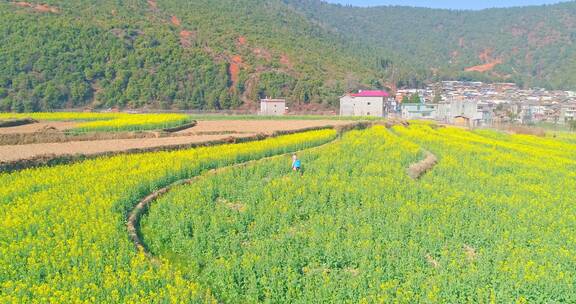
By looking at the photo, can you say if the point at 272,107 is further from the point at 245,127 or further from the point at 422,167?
the point at 422,167

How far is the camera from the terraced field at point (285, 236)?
286 inches

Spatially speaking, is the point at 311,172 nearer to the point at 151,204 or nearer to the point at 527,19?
the point at 151,204

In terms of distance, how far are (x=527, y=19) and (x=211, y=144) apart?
195806 mm

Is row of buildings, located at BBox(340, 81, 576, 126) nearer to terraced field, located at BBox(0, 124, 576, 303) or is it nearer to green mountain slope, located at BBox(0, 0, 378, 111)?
green mountain slope, located at BBox(0, 0, 378, 111)

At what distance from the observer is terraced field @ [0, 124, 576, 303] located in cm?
726

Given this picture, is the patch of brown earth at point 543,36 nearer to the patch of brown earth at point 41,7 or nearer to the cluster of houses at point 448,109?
the cluster of houses at point 448,109

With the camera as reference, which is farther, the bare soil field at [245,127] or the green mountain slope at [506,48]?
the green mountain slope at [506,48]

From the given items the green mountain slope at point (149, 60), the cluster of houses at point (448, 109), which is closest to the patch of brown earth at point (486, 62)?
the cluster of houses at point (448, 109)

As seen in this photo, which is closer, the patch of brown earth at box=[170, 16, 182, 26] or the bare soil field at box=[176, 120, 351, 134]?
the bare soil field at box=[176, 120, 351, 134]

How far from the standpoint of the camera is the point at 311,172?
16.9 metres

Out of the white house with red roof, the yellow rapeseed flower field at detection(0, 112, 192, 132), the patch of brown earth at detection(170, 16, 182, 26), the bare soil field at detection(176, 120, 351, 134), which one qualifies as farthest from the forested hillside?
the bare soil field at detection(176, 120, 351, 134)

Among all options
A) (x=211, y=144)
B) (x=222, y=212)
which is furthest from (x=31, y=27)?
(x=222, y=212)

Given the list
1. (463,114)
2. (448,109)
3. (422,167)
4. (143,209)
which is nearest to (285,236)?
(143,209)

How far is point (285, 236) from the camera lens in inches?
379
